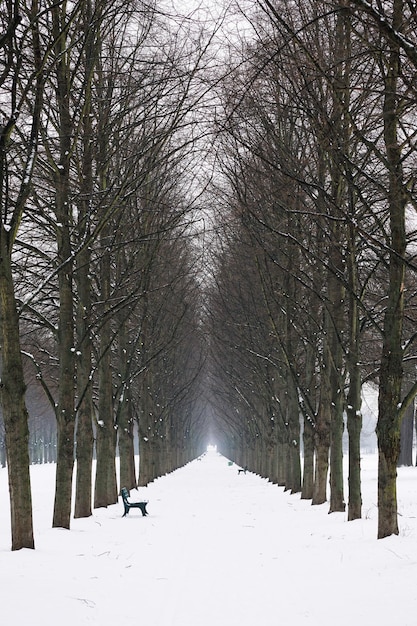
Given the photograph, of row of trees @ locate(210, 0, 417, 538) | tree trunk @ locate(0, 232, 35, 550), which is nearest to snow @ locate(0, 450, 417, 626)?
tree trunk @ locate(0, 232, 35, 550)

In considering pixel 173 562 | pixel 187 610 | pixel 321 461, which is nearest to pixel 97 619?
pixel 187 610

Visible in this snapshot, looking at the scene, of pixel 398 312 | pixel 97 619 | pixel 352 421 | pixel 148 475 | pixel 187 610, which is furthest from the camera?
pixel 148 475

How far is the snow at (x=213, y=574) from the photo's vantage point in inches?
268

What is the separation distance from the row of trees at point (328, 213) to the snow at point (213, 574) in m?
1.53

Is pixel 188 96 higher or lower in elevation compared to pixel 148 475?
higher

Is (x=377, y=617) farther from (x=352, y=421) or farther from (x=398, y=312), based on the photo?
(x=352, y=421)

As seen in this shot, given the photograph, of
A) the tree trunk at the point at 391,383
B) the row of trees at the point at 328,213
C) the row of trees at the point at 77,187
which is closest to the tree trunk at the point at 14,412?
the row of trees at the point at 77,187

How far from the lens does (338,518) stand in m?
15.1

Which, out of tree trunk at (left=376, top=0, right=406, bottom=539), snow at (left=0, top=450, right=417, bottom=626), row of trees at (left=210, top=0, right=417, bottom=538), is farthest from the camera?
tree trunk at (left=376, top=0, right=406, bottom=539)

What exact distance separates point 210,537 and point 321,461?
250 inches

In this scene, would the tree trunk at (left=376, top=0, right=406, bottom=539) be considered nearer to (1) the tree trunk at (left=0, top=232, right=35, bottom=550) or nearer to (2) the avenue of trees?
(2) the avenue of trees

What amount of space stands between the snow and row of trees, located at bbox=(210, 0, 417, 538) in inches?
60.2

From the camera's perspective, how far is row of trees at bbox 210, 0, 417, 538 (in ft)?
29.5

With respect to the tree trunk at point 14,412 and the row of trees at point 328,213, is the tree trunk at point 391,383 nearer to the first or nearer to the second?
the row of trees at point 328,213
